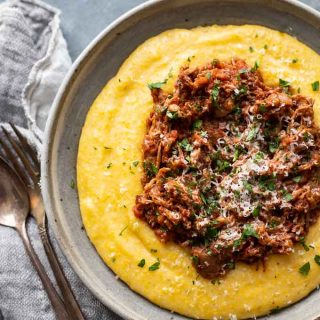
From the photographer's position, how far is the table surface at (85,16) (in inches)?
271

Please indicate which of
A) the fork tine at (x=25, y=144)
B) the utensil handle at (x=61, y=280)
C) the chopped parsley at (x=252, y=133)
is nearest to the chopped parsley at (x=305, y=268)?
the chopped parsley at (x=252, y=133)

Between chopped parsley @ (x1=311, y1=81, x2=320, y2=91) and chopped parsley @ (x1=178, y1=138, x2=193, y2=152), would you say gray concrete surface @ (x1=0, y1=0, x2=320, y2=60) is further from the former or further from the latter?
chopped parsley @ (x1=311, y1=81, x2=320, y2=91)

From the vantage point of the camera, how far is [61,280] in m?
6.11

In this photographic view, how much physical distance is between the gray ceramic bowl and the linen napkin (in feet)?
1.72

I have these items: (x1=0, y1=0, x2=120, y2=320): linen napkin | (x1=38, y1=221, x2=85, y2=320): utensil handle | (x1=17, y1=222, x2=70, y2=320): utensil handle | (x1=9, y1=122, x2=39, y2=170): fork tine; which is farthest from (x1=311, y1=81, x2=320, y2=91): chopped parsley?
(x1=17, y1=222, x2=70, y2=320): utensil handle

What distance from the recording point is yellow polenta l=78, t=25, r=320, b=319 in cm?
A: 550

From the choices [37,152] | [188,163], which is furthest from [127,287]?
[37,152]

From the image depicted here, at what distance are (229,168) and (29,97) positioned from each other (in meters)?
2.36

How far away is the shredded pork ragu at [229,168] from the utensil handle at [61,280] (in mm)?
1191

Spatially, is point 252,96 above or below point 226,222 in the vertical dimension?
above

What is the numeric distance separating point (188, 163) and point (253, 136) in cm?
65

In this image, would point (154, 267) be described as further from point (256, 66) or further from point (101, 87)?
point (256, 66)

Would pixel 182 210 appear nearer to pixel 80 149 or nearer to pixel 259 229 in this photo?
pixel 259 229

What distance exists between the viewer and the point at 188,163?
5512 millimetres
